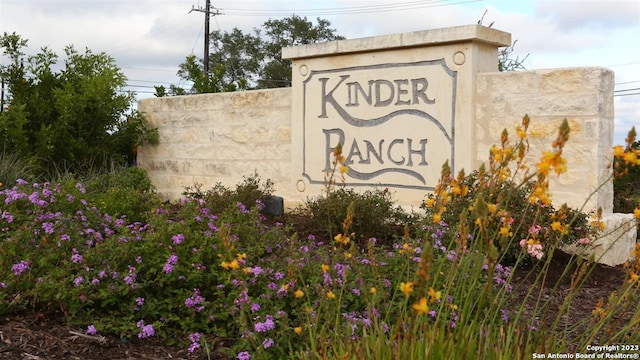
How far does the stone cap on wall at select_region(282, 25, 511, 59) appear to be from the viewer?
6730 millimetres

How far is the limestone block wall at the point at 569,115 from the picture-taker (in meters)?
6.12

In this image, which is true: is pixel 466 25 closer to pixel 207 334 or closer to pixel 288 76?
pixel 207 334

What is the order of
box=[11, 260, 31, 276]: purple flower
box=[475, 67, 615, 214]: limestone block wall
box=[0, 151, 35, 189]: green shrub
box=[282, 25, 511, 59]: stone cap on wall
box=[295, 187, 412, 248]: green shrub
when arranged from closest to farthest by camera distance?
box=[11, 260, 31, 276]: purple flower → box=[475, 67, 615, 214]: limestone block wall → box=[295, 187, 412, 248]: green shrub → box=[282, 25, 511, 59]: stone cap on wall → box=[0, 151, 35, 189]: green shrub

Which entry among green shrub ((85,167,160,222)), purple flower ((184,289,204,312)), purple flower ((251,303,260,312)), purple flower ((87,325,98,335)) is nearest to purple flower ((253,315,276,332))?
purple flower ((251,303,260,312))

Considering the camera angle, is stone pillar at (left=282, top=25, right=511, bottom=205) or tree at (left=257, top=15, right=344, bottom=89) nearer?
stone pillar at (left=282, top=25, right=511, bottom=205)

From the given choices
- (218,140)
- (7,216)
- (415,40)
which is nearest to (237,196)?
(218,140)

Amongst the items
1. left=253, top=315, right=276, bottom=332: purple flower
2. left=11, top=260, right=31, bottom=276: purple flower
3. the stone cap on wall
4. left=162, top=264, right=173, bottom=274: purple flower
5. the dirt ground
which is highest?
the stone cap on wall

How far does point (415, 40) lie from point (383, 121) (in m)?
0.92

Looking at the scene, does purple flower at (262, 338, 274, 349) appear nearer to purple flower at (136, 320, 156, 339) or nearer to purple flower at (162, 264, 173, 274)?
purple flower at (136, 320, 156, 339)

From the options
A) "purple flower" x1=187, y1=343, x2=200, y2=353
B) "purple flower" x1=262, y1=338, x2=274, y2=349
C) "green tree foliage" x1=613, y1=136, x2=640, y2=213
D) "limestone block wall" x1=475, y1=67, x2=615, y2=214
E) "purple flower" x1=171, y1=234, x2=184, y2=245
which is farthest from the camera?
"green tree foliage" x1=613, y1=136, x2=640, y2=213

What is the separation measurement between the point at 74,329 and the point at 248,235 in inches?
49.3

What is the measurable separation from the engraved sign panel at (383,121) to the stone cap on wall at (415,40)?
20 centimetres

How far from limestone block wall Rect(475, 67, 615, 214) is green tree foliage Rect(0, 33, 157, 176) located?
544 cm

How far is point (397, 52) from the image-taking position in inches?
289
